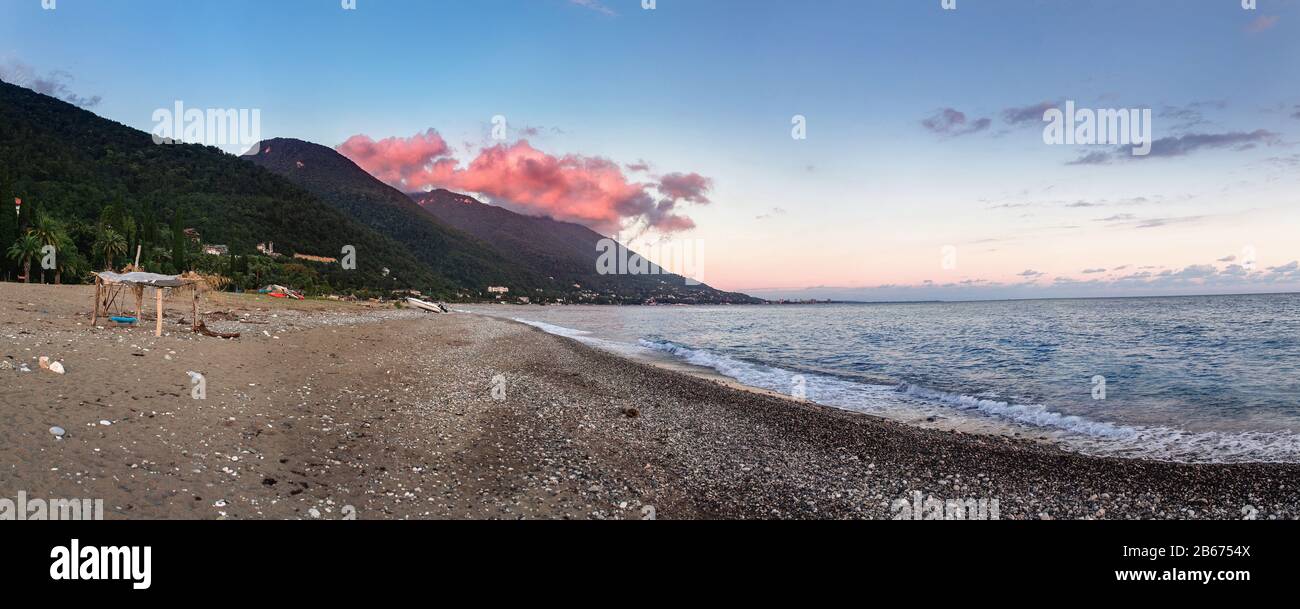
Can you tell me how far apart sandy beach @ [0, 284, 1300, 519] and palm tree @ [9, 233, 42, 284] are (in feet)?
165

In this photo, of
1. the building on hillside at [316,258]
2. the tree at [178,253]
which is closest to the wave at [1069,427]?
the tree at [178,253]

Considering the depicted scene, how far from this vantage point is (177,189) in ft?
395

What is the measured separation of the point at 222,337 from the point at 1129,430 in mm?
29251

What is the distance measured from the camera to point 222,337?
Result: 66.6 feet

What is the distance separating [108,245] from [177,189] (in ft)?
244

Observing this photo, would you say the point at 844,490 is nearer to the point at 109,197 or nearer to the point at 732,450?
the point at 732,450

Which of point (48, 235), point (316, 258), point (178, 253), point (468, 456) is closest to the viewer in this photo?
point (468, 456)

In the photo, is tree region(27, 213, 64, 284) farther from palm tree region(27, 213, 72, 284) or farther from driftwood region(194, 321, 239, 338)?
driftwood region(194, 321, 239, 338)

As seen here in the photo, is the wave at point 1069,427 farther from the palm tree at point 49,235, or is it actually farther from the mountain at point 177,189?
the mountain at point 177,189

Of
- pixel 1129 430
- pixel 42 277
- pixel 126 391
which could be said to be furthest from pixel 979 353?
pixel 42 277

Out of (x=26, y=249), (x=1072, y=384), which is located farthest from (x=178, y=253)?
(x=1072, y=384)

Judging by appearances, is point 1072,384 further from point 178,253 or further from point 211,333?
point 178,253

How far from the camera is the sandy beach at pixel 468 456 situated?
725 cm

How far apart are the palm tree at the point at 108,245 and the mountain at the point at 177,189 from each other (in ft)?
65.2
